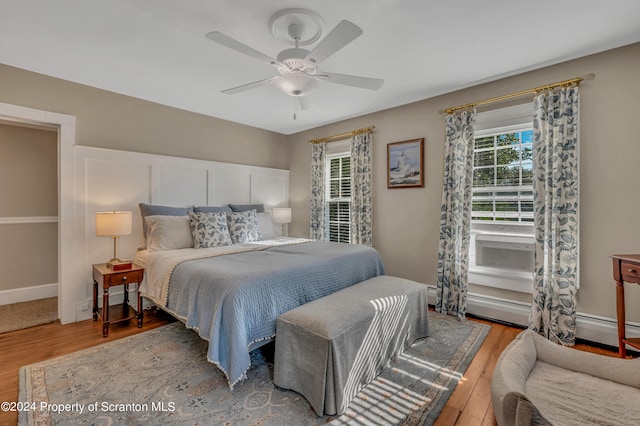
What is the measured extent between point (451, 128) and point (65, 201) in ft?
14.0

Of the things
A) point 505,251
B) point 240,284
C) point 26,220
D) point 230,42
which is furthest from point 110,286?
point 505,251

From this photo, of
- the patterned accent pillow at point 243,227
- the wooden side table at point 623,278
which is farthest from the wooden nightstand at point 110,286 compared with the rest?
the wooden side table at point 623,278

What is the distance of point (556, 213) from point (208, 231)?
353 centimetres

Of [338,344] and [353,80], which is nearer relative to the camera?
[338,344]

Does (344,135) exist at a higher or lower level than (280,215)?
higher

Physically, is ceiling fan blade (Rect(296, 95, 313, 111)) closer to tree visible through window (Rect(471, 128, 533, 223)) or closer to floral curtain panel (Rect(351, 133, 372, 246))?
floral curtain panel (Rect(351, 133, 372, 246))

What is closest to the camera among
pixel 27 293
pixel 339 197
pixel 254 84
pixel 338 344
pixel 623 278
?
pixel 338 344

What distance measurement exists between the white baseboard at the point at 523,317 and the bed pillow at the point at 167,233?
3.00 m

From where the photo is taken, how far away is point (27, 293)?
3.68m

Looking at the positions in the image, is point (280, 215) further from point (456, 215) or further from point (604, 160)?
point (604, 160)

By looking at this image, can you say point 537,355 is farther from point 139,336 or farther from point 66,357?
point 66,357

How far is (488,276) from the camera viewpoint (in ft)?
10.4

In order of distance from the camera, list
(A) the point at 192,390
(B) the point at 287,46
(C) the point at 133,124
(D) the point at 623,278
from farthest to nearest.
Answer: (C) the point at 133,124 → (B) the point at 287,46 → (D) the point at 623,278 → (A) the point at 192,390

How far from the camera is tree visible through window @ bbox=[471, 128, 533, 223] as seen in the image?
2.97 m
